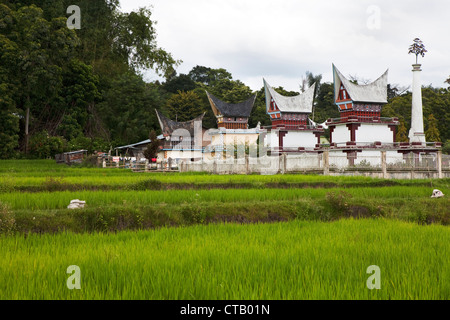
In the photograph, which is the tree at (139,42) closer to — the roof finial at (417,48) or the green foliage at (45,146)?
the green foliage at (45,146)

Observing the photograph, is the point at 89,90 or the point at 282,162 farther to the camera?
the point at 89,90

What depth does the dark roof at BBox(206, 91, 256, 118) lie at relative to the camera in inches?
1419

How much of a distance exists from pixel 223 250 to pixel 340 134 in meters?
27.4

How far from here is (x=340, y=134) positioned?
30.9 m

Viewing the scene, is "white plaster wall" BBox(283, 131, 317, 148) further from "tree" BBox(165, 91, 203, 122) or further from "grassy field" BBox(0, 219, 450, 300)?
"grassy field" BBox(0, 219, 450, 300)

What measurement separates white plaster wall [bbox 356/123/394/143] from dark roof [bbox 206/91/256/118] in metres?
10.0

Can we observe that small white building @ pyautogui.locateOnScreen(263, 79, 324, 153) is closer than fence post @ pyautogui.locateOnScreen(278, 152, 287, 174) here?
No

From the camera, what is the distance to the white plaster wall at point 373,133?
97.9 feet

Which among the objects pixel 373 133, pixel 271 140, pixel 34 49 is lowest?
pixel 271 140

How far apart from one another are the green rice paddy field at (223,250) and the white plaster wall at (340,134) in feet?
67.8

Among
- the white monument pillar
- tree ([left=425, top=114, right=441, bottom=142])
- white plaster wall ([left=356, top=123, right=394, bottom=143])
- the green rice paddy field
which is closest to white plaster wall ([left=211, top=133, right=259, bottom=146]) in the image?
white plaster wall ([left=356, top=123, right=394, bottom=143])

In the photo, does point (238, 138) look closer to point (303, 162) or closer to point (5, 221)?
point (303, 162)

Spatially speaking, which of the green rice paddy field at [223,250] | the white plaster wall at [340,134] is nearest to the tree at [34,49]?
the white plaster wall at [340,134]

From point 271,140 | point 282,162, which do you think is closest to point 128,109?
point 271,140
